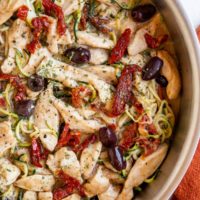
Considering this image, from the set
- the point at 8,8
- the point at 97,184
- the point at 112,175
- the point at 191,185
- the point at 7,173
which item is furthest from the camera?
the point at 191,185

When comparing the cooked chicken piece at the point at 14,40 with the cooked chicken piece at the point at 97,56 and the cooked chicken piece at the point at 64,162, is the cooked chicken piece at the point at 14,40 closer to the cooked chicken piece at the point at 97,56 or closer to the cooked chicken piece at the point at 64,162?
the cooked chicken piece at the point at 97,56

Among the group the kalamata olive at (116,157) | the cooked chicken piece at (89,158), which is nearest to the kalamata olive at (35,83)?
the cooked chicken piece at (89,158)

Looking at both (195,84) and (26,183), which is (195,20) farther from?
(26,183)

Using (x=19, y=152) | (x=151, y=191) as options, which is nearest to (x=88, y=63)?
(x=19, y=152)

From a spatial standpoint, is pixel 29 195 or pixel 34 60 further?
pixel 29 195

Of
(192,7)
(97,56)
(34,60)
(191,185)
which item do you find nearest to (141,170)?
(191,185)

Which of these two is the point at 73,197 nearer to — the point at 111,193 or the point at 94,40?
the point at 111,193

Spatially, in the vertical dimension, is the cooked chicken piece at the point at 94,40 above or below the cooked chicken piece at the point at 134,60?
above
